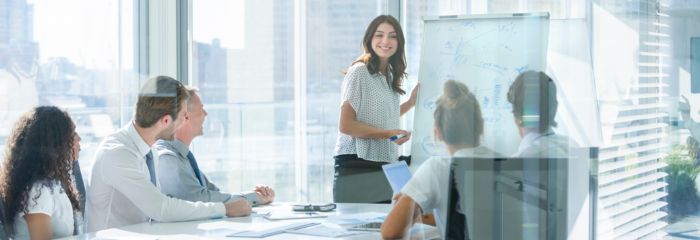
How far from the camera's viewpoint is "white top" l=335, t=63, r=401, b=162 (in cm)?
394

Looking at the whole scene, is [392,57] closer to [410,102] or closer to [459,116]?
[410,102]

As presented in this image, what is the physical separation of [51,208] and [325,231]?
3.27 feet

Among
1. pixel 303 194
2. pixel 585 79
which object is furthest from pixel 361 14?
pixel 585 79

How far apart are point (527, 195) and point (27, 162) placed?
174cm

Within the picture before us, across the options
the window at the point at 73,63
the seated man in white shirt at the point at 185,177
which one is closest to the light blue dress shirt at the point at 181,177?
the seated man in white shirt at the point at 185,177

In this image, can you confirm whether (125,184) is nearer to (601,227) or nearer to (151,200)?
(151,200)

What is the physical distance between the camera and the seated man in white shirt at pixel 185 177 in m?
3.33

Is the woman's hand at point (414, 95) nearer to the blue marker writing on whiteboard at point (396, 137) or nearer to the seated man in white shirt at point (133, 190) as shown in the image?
the blue marker writing on whiteboard at point (396, 137)

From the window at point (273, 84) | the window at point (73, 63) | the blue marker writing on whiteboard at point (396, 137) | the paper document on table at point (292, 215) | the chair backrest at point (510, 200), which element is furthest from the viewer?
the window at point (273, 84)

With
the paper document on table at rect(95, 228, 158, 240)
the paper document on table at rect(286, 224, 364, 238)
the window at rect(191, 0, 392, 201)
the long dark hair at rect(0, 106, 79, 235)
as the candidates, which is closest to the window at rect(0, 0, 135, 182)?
the long dark hair at rect(0, 106, 79, 235)

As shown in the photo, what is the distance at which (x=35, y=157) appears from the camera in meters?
3.07

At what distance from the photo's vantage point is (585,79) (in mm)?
2582

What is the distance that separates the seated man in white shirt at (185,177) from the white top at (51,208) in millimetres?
373

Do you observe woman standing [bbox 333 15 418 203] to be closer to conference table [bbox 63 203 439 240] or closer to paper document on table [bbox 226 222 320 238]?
conference table [bbox 63 203 439 240]
